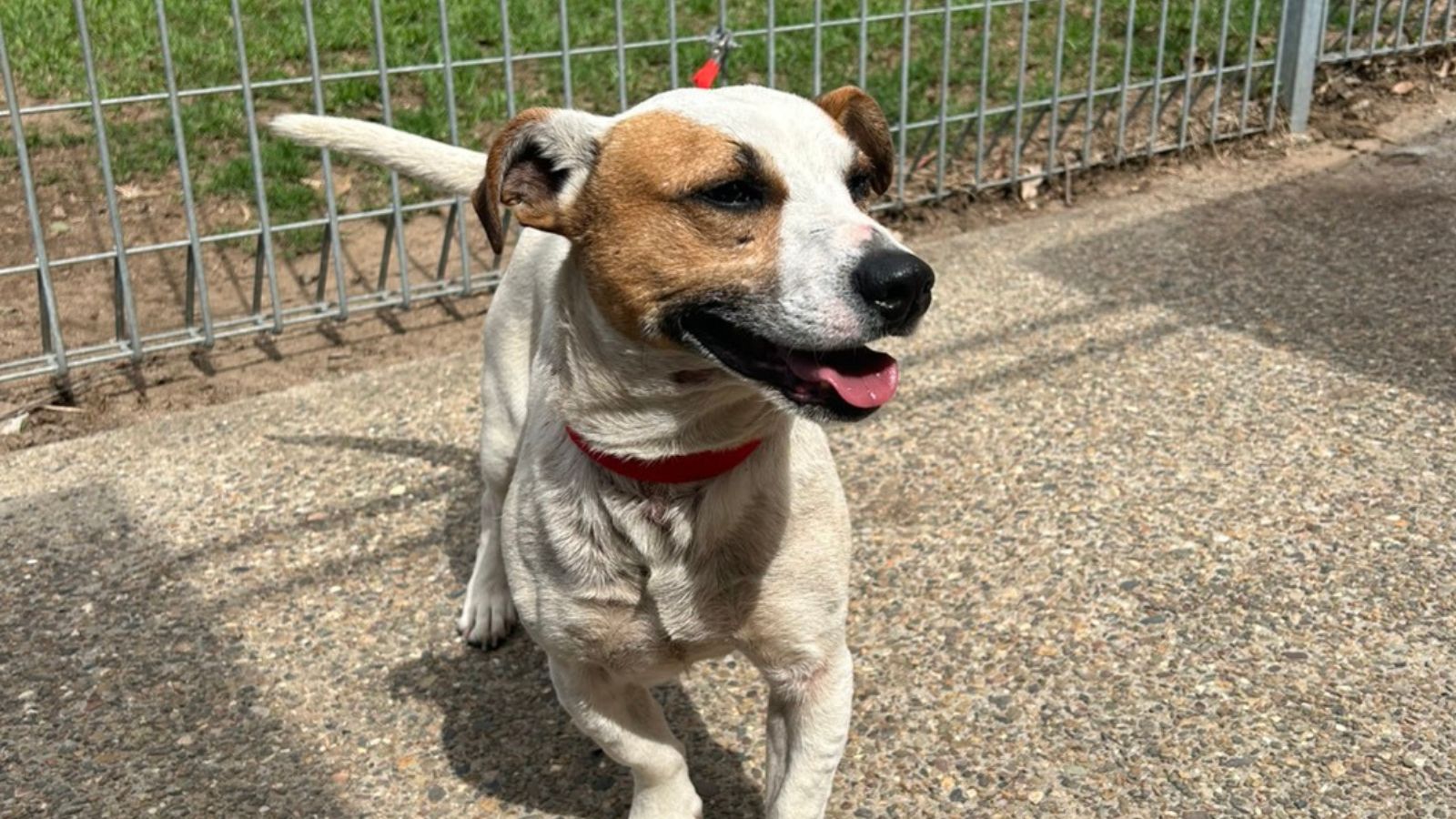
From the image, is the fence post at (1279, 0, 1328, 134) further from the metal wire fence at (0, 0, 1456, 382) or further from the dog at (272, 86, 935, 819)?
the dog at (272, 86, 935, 819)

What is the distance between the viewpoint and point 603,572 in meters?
2.54

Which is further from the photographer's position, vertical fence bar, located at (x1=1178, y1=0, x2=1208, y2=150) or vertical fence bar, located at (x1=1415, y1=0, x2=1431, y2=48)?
vertical fence bar, located at (x1=1415, y1=0, x2=1431, y2=48)

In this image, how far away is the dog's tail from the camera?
11.5 ft

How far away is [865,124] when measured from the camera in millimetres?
2861

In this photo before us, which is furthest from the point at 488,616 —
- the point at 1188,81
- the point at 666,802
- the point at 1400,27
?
the point at 1400,27

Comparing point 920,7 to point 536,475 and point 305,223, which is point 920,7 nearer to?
point 305,223

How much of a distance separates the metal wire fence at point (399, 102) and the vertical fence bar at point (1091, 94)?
2cm

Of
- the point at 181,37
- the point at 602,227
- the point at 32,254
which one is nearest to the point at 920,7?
the point at 181,37

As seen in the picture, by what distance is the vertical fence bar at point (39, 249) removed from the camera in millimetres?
4551

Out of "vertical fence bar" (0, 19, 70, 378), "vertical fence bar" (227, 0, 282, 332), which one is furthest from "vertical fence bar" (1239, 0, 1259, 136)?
"vertical fence bar" (0, 19, 70, 378)

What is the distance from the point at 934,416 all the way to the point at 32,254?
3.58m

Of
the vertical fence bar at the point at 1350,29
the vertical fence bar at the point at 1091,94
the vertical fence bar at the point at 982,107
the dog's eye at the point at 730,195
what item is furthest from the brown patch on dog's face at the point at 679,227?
the vertical fence bar at the point at 1350,29

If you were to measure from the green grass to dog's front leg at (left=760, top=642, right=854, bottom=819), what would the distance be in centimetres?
413

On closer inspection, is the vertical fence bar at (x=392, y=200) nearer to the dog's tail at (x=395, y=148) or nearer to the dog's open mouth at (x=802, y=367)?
the dog's tail at (x=395, y=148)
